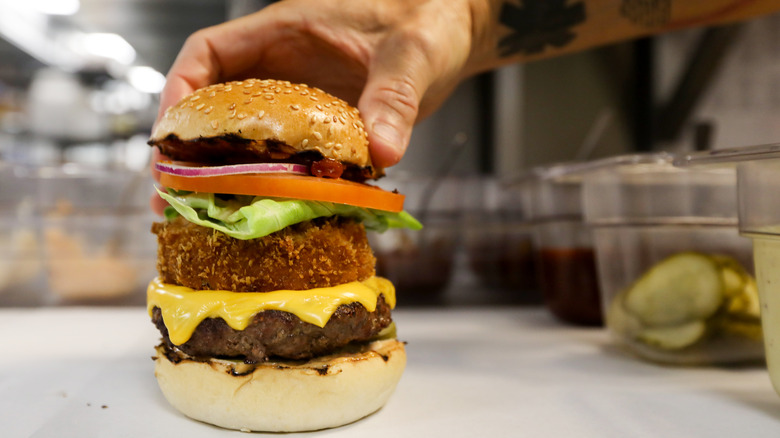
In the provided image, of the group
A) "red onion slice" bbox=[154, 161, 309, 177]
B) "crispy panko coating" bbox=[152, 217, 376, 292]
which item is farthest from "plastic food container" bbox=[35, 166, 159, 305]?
"red onion slice" bbox=[154, 161, 309, 177]

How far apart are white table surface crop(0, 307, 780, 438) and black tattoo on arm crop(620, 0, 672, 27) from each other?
1.29 m

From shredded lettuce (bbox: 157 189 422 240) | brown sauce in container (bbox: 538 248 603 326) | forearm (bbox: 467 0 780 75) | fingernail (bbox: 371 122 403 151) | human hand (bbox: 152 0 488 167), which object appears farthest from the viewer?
brown sauce in container (bbox: 538 248 603 326)

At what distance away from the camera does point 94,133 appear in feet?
21.9

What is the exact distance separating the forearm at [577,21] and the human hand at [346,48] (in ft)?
0.64

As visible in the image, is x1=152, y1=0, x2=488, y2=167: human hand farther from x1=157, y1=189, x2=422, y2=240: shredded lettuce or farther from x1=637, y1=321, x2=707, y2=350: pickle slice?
x1=637, y1=321, x2=707, y2=350: pickle slice

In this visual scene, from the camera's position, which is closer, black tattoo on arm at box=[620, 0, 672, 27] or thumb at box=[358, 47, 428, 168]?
thumb at box=[358, 47, 428, 168]

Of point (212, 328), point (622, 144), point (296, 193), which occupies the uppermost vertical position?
point (622, 144)

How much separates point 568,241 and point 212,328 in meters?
1.70

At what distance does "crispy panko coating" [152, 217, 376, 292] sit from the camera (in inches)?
45.3

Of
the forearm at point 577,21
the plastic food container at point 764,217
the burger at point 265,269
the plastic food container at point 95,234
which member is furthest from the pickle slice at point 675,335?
the plastic food container at point 95,234

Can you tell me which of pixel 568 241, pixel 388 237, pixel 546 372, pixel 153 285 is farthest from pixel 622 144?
pixel 153 285

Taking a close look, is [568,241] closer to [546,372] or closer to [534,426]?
[546,372]

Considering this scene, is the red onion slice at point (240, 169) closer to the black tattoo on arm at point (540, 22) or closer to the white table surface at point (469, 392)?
the white table surface at point (469, 392)

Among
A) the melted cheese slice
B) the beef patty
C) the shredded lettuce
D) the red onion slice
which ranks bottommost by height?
the beef patty
